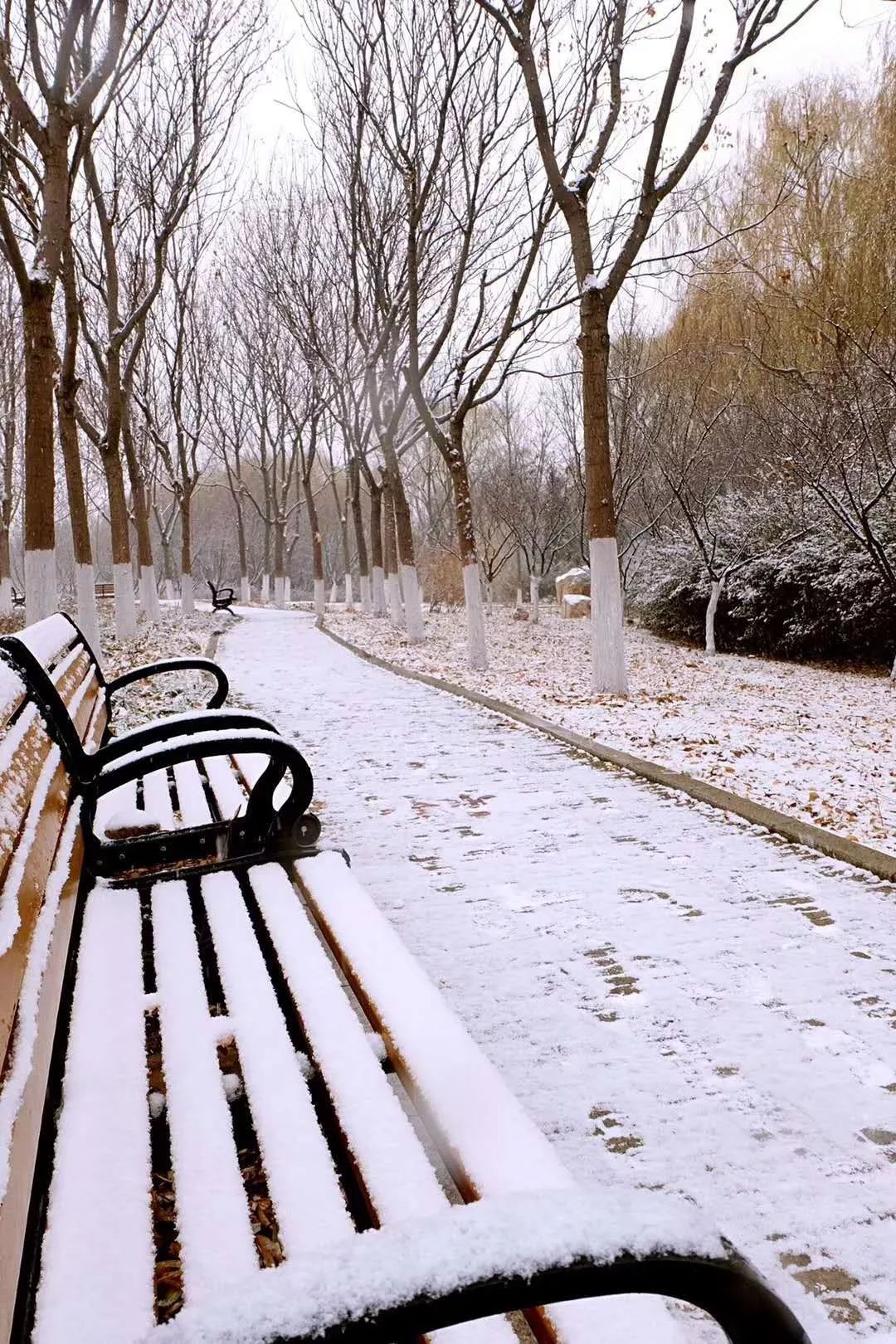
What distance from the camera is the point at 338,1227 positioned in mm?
1183

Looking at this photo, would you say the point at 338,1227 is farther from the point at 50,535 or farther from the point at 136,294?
the point at 136,294

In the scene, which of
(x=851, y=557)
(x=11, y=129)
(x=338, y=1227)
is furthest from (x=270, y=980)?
(x=851, y=557)

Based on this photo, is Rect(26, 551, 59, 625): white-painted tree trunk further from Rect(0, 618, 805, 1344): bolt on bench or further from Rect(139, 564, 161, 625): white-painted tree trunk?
Rect(139, 564, 161, 625): white-painted tree trunk

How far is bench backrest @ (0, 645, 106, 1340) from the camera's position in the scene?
1.12m

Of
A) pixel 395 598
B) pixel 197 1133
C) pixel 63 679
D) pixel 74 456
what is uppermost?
pixel 74 456

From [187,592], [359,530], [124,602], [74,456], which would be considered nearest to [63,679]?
[74,456]

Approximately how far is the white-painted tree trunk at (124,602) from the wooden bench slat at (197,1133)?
12.9 metres

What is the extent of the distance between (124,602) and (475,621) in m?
6.46

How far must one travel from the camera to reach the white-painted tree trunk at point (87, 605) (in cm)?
978

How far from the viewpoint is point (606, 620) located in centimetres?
831

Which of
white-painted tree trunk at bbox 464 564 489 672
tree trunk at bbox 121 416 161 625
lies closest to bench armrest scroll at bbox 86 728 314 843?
white-painted tree trunk at bbox 464 564 489 672

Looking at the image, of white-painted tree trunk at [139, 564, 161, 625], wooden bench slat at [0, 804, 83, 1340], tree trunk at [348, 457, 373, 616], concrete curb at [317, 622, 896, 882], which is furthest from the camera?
tree trunk at [348, 457, 373, 616]

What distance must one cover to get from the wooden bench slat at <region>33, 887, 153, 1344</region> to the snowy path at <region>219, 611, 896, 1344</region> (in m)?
1.01

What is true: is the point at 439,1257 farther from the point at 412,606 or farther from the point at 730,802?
the point at 412,606
